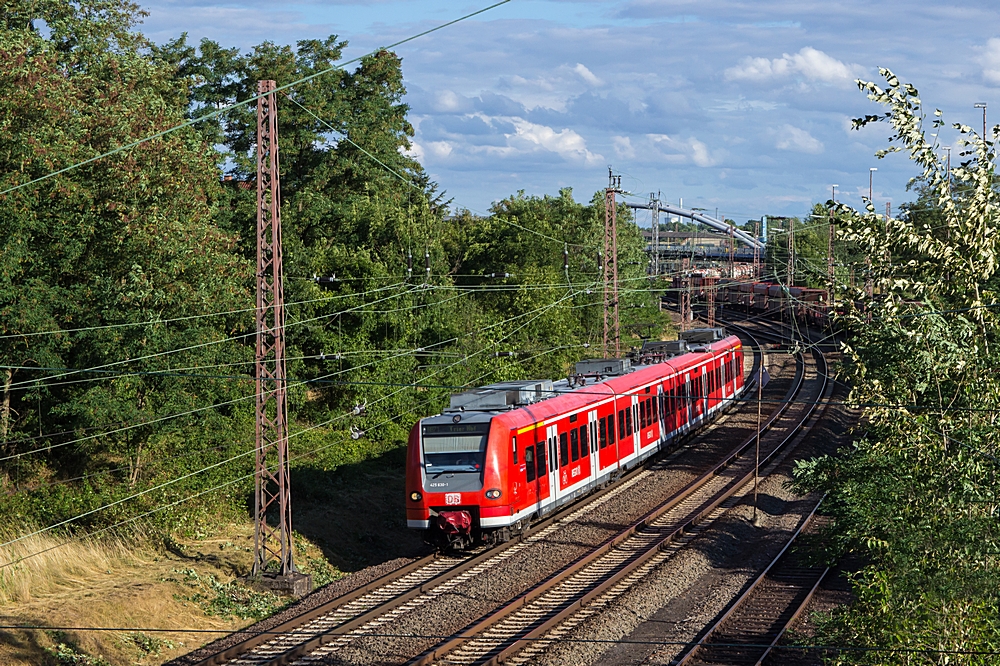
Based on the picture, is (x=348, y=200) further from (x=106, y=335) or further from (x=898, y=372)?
(x=898, y=372)

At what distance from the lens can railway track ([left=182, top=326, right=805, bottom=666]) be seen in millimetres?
15930

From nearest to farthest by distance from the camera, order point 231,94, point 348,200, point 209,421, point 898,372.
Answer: point 898,372, point 209,421, point 348,200, point 231,94

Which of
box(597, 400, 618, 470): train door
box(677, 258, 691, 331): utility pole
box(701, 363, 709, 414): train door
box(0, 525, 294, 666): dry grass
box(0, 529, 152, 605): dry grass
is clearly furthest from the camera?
box(677, 258, 691, 331): utility pole

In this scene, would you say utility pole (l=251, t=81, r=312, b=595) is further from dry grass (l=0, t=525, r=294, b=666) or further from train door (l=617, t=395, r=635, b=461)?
train door (l=617, t=395, r=635, b=461)

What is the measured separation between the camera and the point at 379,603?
1855 centimetres

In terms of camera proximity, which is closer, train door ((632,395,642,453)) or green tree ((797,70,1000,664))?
green tree ((797,70,1000,664))

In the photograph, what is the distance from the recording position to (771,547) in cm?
2339

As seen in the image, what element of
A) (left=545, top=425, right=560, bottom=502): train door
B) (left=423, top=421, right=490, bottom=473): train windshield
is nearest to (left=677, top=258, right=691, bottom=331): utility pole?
(left=545, top=425, right=560, bottom=502): train door

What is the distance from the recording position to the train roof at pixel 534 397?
21.7 meters

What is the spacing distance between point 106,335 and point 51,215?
3.42m

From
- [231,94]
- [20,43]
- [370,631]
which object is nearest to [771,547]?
[370,631]

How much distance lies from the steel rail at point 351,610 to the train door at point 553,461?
1.03m

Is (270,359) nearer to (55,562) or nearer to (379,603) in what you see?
(379,603)

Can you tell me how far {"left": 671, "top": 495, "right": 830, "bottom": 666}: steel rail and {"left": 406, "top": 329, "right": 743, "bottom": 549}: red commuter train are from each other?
3.55 meters
